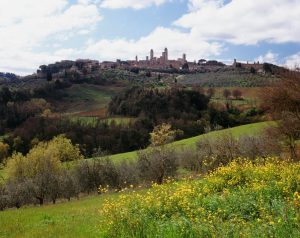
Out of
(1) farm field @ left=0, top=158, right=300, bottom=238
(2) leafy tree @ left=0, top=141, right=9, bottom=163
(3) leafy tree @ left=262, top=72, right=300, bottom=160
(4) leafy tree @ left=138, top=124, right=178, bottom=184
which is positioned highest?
(3) leafy tree @ left=262, top=72, right=300, bottom=160

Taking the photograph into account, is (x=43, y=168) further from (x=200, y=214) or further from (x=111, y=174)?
(x=200, y=214)

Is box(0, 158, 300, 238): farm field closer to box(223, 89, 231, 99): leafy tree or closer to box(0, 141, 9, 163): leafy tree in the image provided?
box(0, 141, 9, 163): leafy tree

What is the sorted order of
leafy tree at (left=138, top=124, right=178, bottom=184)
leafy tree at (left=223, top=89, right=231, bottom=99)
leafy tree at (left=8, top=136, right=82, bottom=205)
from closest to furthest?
leafy tree at (left=138, top=124, right=178, bottom=184), leafy tree at (left=8, top=136, right=82, bottom=205), leafy tree at (left=223, top=89, right=231, bottom=99)

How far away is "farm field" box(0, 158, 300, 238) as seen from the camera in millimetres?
8664

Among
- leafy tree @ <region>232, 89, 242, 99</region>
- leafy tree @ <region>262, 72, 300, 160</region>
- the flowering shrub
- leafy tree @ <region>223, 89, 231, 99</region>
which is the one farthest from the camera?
leafy tree @ <region>223, 89, 231, 99</region>

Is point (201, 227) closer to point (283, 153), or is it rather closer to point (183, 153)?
point (283, 153)

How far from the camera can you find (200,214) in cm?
1074

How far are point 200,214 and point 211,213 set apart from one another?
0.69 metres

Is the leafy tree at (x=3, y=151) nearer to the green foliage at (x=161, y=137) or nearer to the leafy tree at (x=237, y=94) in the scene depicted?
the green foliage at (x=161, y=137)

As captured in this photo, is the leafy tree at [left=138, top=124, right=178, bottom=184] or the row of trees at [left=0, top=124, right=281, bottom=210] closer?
the leafy tree at [left=138, top=124, right=178, bottom=184]

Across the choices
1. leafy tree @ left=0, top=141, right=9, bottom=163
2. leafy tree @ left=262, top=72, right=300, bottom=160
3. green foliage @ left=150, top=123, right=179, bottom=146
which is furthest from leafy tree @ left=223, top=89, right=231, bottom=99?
leafy tree @ left=262, top=72, right=300, bottom=160

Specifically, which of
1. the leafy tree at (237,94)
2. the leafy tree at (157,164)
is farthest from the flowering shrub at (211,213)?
the leafy tree at (237,94)

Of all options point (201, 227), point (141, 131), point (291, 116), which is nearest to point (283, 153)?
point (291, 116)

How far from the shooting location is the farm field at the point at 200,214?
8664 millimetres
